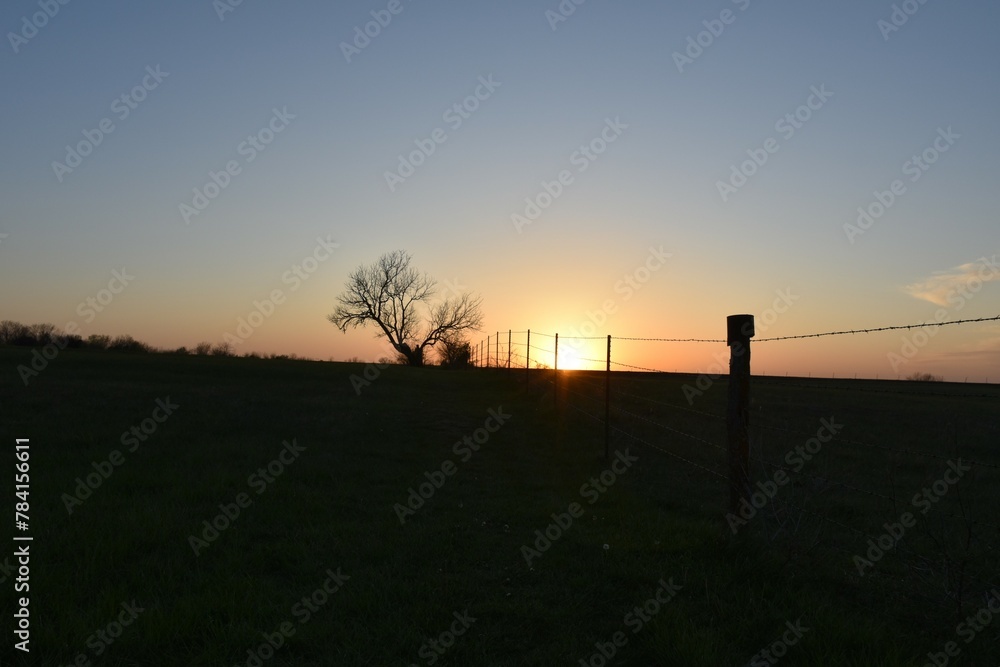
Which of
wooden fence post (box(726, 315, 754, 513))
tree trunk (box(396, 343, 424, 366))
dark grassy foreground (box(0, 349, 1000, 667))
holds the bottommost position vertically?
dark grassy foreground (box(0, 349, 1000, 667))

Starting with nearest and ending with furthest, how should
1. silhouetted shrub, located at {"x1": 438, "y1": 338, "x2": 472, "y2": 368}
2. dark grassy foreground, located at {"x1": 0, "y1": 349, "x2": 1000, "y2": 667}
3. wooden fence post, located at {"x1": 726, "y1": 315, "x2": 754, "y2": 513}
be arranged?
dark grassy foreground, located at {"x1": 0, "y1": 349, "x2": 1000, "y2": 667}
wooden fence post, located at {"x1": 726, "y1": 315, "x2": 754, "y2": 513}
silhouetted shrub, located at {"x1": 438, "y1": 338, "x2": 472, "y2": 368}

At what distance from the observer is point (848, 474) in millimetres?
11758

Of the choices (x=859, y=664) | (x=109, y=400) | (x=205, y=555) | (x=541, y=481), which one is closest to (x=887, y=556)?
(x=859, y=664)

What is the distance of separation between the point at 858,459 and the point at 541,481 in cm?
796

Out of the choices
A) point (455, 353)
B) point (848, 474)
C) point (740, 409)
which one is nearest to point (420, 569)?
point (740, 409)

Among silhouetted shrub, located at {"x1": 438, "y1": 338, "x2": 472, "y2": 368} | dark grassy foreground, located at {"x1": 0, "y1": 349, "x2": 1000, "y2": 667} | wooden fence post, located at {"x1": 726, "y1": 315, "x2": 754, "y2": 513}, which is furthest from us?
silhouetted shrub, located at {"x1": 438, "y1": 338, "x2": 472, "y2": 368}

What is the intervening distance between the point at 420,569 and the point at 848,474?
944 cm

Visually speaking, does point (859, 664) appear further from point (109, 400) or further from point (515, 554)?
point (109, 400)

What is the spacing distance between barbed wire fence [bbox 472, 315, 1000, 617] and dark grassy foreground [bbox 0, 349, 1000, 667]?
0.18 meters

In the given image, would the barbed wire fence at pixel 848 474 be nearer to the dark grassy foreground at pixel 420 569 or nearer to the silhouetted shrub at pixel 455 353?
the dark grassy foreground at pixel 420 569

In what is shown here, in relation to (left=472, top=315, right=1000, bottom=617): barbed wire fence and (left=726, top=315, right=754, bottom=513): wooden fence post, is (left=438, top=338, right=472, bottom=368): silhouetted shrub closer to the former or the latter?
(left=472, top=315, right=1000, bottom=617): barbed wire fence

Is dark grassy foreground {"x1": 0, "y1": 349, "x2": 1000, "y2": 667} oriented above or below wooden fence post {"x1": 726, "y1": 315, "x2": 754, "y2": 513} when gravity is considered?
below

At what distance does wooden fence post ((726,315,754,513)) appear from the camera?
21.4 feet

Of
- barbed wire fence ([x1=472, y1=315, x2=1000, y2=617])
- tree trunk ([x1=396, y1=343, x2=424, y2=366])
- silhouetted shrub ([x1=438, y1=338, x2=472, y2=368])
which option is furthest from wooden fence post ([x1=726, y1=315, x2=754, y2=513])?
tree trunk ([x1=396, y1=343, x2=424, y2=366])
